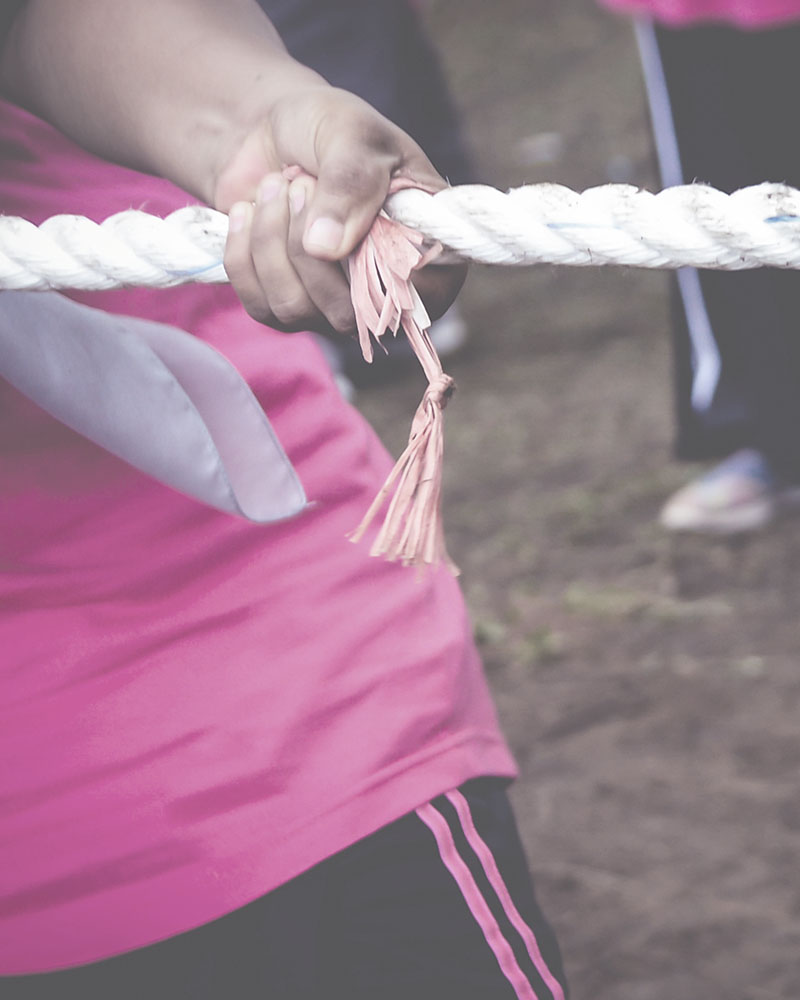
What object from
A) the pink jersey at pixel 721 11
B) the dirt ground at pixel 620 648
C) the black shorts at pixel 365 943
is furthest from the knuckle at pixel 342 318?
the pink jersey at pixel 721 11

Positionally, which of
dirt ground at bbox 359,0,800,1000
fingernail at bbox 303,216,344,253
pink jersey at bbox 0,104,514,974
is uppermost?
fingernail at bbox 303,216,344,253

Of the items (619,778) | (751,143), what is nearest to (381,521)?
(619,778)

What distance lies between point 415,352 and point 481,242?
0.06 meters

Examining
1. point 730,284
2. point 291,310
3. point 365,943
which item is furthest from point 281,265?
point 730,284

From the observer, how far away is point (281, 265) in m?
0.55

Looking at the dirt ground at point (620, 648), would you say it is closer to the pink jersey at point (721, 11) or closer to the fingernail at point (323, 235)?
the pink jersey at point (721, 11)

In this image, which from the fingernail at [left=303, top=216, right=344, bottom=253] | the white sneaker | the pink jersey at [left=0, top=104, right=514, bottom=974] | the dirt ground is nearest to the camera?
the fingernail at [left=303, top=216, right=344, bottom=253]

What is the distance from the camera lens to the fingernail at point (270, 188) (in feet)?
1.81

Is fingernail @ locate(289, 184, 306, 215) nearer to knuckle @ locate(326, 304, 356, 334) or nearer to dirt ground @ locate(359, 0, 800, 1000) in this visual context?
knuckle @ locate(326, 304, 356, 334)

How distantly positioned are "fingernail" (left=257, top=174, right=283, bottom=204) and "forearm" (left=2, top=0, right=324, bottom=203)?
0.05 meters

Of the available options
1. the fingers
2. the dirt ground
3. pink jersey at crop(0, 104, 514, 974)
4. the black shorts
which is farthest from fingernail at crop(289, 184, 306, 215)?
the dirt ground

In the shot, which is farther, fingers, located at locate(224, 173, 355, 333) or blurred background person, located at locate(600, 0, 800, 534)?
blurred background person, located at locate(600, 0, 800, 534)

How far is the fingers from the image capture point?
0.55 m

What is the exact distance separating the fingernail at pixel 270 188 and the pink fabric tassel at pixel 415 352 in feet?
0.15
